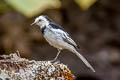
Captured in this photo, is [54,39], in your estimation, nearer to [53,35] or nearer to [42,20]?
[53,35]

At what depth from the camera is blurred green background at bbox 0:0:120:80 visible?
10141 mm

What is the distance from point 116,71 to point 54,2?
2.08 metres

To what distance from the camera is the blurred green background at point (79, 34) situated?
10141 millimetres

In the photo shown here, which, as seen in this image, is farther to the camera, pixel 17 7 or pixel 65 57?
pixel 65 57

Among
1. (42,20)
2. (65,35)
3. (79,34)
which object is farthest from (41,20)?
(79,34)

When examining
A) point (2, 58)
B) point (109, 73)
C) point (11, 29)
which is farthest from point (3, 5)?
point (2, 58)

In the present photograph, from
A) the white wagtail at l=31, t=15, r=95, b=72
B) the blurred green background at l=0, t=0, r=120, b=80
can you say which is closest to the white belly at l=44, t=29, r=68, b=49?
the white wagtail at l=31, t=15, r=95, b=72

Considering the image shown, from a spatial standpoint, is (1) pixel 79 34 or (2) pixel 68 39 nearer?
(2) pixel 68 39

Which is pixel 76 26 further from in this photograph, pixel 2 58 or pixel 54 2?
pixel 2 58

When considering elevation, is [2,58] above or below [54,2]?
below

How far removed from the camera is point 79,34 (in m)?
10.5

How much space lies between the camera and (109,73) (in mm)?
9961

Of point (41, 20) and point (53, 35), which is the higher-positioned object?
point (41, 20)

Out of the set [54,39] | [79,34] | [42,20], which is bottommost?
[54,39]
